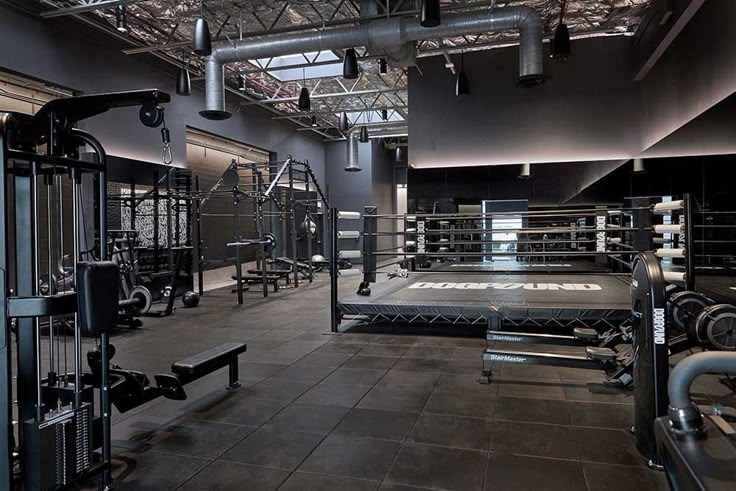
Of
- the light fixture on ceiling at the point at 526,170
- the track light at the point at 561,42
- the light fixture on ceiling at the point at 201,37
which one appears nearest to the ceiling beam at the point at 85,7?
the light fixture on ceiling at the point at 201,37

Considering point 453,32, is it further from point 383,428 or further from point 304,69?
point 383,428

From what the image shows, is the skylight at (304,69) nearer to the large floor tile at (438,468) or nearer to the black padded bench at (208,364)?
the black padded bench at (208,364)

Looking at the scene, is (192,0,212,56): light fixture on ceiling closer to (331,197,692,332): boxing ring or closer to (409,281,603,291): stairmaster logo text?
(331,197,692,332): boxing ring

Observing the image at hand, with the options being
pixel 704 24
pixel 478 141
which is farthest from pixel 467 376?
pixel 478 141

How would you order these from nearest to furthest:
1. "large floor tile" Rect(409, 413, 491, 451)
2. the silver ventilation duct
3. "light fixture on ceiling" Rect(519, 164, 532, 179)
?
1. "large floor tile" Rect(409, 413, 491, 451)
2. "light fixture on ceiling" Rect(519, 164, 532, 179)
3. the silver ventilation duct

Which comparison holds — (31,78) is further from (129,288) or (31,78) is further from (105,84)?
(129,288)

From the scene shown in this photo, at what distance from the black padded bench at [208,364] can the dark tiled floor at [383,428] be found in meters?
0.18

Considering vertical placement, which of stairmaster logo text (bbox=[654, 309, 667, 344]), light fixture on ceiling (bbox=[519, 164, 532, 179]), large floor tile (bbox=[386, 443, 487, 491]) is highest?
light fixture on ceiling (bbox=[519, 164, 532, 179])

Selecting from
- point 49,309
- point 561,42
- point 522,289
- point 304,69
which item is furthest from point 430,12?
point 304,69

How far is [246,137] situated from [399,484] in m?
10.7

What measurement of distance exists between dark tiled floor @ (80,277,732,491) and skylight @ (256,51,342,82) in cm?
658

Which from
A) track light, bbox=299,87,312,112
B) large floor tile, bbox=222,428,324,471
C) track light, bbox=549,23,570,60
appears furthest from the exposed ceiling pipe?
large floor tile, bbox=222,428,324,471

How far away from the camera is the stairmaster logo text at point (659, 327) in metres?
2.14

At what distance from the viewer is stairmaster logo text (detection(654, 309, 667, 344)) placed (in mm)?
2139
